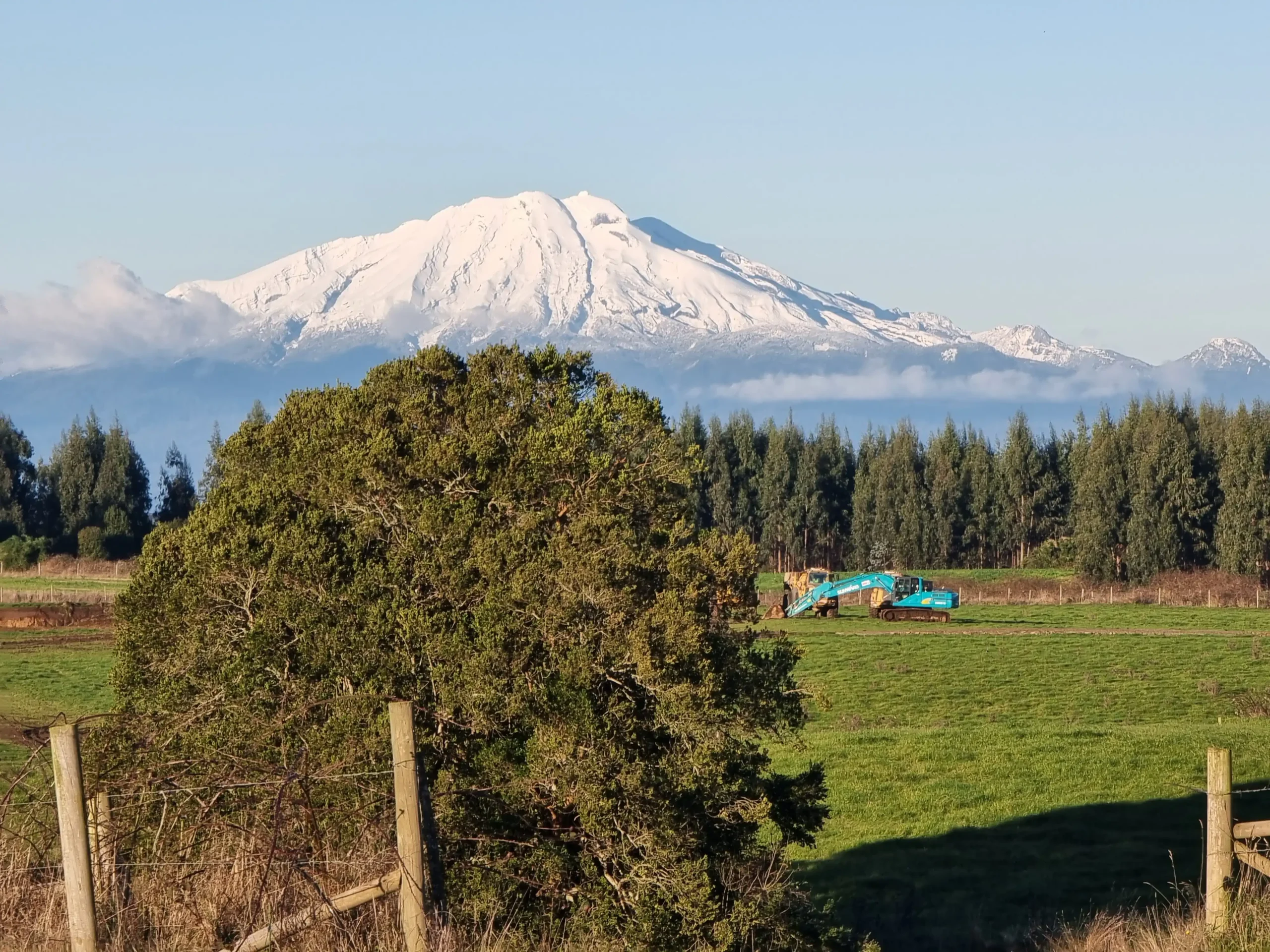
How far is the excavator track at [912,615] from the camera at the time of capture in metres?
59.4

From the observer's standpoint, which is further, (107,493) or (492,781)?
(107,493)

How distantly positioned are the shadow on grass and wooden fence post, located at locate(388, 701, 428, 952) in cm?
885

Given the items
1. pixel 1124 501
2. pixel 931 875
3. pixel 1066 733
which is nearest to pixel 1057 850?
pixel 931 875

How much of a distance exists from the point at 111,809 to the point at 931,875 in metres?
12.3

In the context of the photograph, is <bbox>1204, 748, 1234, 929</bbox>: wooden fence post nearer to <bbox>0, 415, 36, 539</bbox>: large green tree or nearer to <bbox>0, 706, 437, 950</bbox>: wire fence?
<bbox>0, 706, 437, 950</bbox>: wire fence

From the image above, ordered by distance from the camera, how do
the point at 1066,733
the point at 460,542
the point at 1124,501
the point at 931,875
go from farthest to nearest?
the point at 1124,501, the point at 1066,733, the point at 931,875, the point at 460,542

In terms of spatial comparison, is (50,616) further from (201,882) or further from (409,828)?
(409,828)

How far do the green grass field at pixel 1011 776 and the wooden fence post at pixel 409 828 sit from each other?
465cm

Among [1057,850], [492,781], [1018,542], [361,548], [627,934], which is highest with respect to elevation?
[361,548]

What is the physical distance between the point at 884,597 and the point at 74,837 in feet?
187

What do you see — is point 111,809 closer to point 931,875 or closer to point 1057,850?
point 931,875

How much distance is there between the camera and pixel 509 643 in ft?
32.9

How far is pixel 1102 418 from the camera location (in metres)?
95.9

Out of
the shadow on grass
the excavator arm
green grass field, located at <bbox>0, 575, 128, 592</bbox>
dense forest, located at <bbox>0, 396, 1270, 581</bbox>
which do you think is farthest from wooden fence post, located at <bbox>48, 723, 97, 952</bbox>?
dense forest, located at <bbox>0, 396, 1270, 581</bbox>
